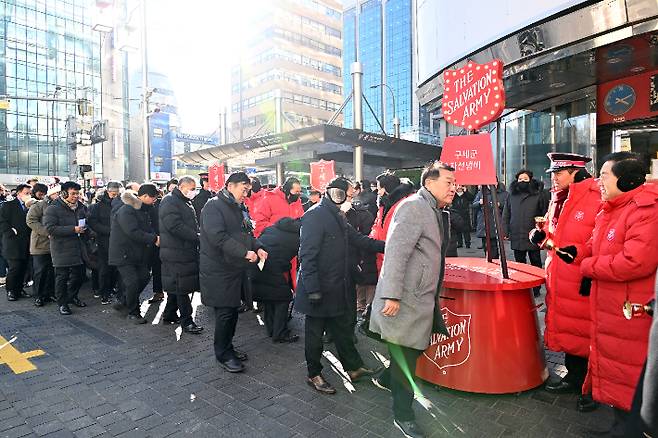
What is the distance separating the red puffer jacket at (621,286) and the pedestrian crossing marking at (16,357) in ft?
17.5

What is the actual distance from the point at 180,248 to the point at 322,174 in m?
2.98

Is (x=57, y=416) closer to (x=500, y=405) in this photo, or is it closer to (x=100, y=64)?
(x=500, y=405)

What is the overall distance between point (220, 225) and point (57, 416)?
83.2 inches

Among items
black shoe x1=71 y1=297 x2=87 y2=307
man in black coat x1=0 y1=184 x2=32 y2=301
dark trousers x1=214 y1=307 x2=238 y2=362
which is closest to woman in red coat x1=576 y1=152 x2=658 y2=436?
dark trousers x1=214 y1=307 x2=238 y2=362

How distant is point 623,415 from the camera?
2.97 meters

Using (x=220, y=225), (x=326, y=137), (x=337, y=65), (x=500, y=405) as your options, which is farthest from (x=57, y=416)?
(x=337, y=65)

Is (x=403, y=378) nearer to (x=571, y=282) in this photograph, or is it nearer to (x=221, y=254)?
(x=571, y=282)

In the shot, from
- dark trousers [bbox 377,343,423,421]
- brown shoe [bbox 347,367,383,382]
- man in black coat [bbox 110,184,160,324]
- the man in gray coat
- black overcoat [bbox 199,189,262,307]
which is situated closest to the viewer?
the man in gray coat

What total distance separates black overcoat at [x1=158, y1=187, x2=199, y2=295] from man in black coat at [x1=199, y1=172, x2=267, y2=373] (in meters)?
1.22

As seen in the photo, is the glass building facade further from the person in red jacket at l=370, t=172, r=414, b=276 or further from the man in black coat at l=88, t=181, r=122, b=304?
the person in red jacket at l=370, t=172, r=414, b=276

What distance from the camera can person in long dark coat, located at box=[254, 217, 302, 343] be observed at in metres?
5.29

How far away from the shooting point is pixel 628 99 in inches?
376

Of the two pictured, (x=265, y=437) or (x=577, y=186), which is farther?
(x=577, y=186)

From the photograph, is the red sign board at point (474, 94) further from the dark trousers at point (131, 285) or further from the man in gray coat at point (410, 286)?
the dark trousers at point (131, 285)
